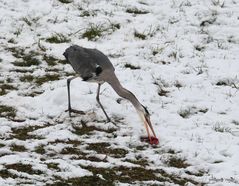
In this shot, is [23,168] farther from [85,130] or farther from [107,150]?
[85,130]

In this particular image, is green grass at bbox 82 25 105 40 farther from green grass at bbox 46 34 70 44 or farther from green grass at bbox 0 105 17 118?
green grass at bbox 0 105 17 118

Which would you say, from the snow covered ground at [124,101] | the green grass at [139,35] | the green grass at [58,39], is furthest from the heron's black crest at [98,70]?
the green grass at [139,35]

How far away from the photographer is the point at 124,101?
8797 millimetres

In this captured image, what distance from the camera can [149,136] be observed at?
7.65 m

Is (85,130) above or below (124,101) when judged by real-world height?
below

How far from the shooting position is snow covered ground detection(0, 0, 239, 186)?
6816 millimetres

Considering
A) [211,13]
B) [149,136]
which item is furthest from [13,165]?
[211,13]

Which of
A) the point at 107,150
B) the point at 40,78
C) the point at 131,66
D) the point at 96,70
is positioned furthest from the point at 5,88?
the point at 107,150

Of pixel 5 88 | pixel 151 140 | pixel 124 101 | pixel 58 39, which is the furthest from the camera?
pixel 58 39

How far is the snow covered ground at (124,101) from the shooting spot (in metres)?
6.82

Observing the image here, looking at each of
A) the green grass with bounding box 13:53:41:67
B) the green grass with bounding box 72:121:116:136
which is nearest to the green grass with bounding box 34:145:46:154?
the green grass with bounding box 72:121:116:136

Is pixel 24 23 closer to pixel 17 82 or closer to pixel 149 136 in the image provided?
pixel 17 82

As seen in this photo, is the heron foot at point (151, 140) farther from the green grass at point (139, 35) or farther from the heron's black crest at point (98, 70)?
the green grass at point (139, 35)

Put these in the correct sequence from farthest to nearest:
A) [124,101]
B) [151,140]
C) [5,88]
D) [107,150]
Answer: [5,88], [124,101], [151,140], [107,150]
